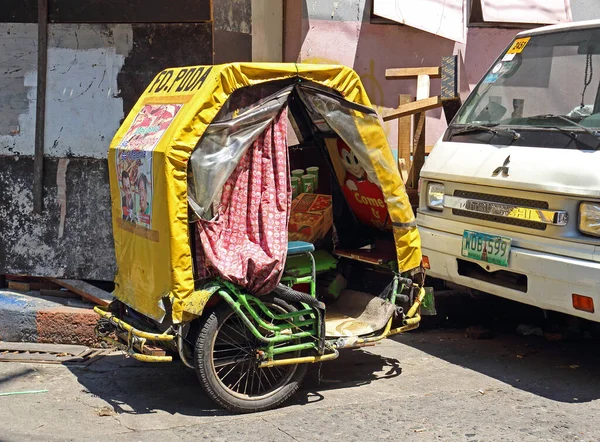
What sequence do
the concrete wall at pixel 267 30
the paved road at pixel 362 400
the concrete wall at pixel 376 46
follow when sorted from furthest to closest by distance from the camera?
the concrete wall at pixel 376 46
the concrete wall at pixel 267 30
the paved road at pixel 362 400

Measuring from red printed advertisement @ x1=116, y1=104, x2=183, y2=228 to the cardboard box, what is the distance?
4.29ft

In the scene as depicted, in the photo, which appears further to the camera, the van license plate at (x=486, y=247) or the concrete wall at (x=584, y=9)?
the concrete wall at (x=584, y=9)

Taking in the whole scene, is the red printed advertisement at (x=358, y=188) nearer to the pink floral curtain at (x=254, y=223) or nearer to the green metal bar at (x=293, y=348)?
the pink floral curtain at (x=254, y=223)

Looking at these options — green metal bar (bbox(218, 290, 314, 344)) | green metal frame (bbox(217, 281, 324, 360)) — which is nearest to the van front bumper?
green metal frame (bbox(217, 281, 324, 360))

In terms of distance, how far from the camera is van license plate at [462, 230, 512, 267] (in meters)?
5.50

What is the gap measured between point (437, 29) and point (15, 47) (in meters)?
4.37

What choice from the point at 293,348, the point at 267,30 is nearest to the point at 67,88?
the point at 267,30

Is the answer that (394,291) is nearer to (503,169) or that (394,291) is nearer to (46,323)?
(503,169)

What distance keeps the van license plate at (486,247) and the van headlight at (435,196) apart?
370mm

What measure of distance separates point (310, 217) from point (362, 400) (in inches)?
56.7

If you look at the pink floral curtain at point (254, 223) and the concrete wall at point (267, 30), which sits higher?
the concrete wall at point (267, 30)

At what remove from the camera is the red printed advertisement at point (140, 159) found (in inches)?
189

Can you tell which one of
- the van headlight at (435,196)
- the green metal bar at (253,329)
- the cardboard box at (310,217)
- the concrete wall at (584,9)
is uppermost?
the concrete wall at (584,9)

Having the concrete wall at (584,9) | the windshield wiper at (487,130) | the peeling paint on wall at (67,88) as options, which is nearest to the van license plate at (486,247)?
the windshield wiper at (487,130)
